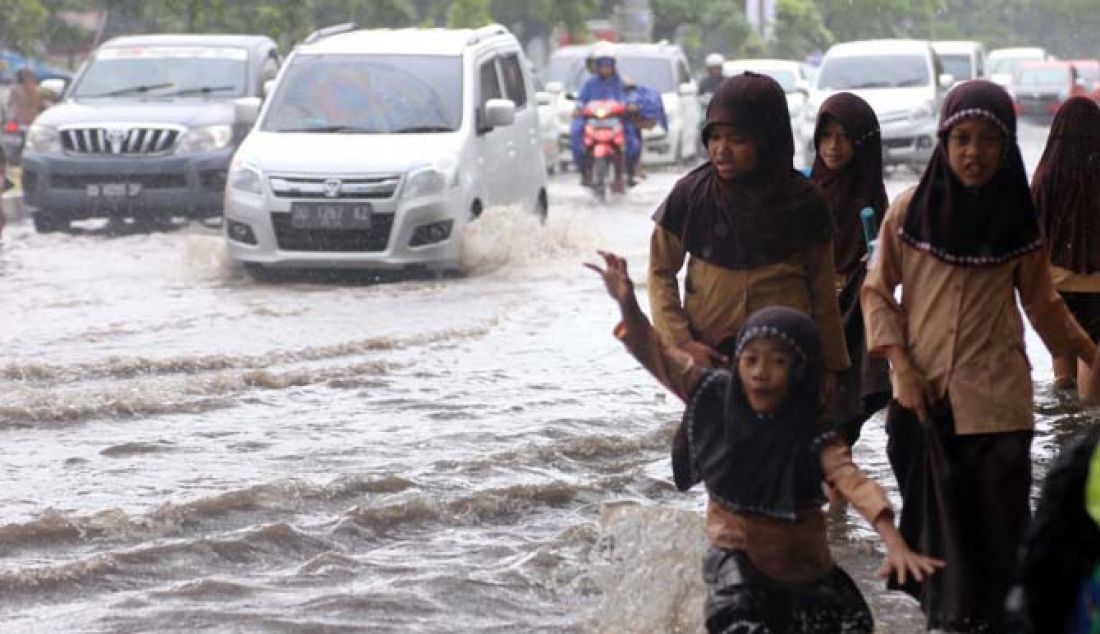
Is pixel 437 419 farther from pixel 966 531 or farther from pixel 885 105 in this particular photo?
pixel 885 105

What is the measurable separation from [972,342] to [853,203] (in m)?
2.18

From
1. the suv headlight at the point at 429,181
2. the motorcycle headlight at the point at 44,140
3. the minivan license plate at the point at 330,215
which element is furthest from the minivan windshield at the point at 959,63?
the minivan license plate at the point at 330,215

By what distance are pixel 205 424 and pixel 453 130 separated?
21.0ft

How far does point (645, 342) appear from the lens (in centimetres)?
574

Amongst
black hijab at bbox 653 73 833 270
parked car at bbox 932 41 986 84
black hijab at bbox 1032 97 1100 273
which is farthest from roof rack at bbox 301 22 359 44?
parked car at bbox 932 41 986 84

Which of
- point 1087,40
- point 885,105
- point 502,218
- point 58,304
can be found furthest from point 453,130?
point 1087,40

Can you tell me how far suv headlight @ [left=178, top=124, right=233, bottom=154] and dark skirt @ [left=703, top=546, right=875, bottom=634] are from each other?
1539 centimetres

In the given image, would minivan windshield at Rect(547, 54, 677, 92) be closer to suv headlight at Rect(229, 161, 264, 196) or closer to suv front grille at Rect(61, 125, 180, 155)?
suv front grille at Rect(61, 125, 180, 155)

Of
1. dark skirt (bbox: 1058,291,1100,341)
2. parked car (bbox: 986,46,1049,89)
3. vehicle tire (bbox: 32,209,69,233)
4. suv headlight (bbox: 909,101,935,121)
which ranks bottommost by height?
parked car (bbox: 986,46,1049,89)

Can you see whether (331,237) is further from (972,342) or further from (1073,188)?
(972,342)

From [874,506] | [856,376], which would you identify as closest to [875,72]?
[856,376]

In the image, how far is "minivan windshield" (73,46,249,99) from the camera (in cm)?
2116

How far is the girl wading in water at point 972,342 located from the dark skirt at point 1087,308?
141 inches

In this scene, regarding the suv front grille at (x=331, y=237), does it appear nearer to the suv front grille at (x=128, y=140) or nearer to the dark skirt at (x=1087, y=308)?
the suv front grille at (x=128, y=140)
